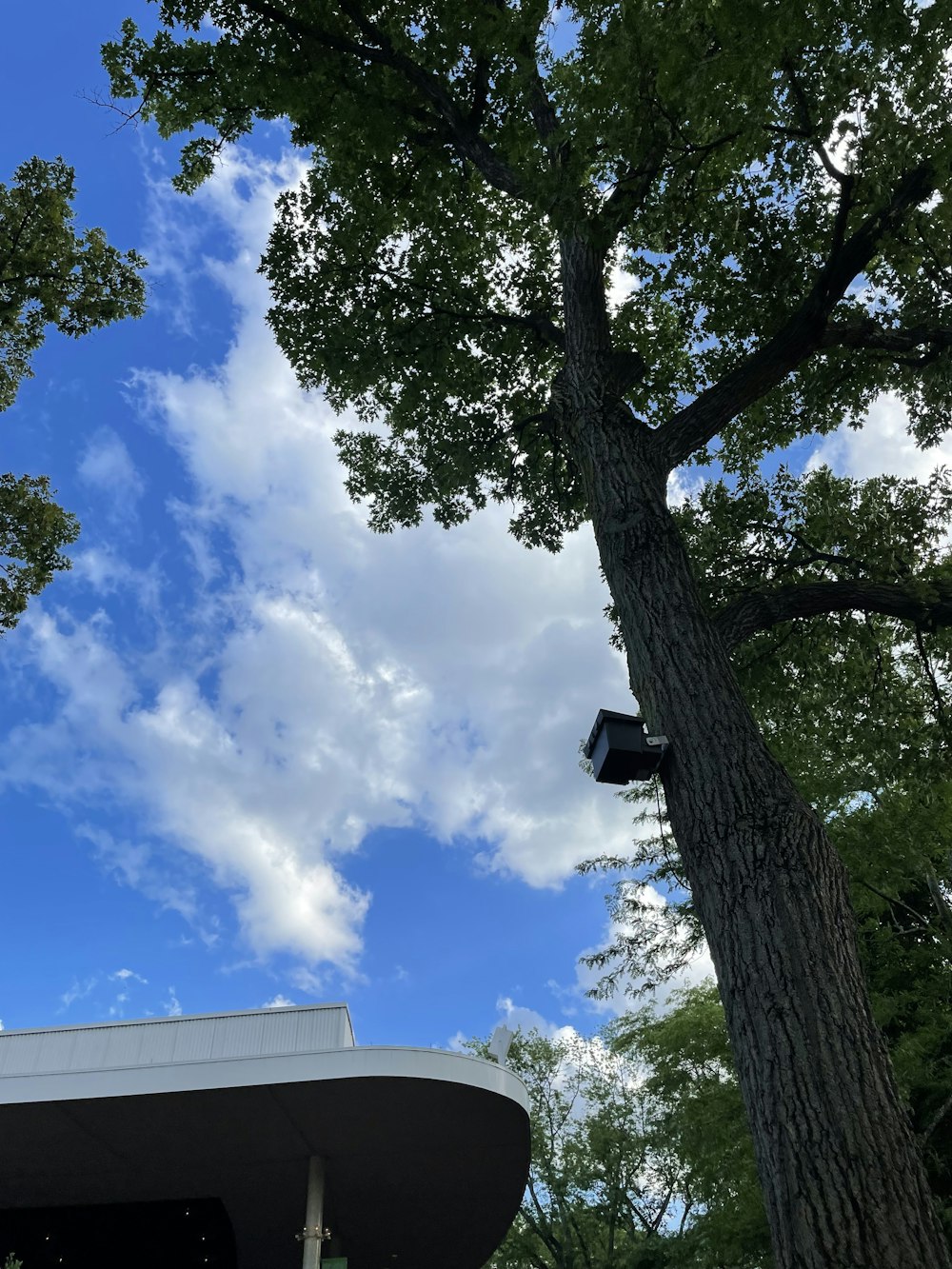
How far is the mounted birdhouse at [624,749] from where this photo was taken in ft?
12.7

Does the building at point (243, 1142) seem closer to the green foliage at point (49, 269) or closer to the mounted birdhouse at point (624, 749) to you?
the mounted birdhouse at point (624, 749)

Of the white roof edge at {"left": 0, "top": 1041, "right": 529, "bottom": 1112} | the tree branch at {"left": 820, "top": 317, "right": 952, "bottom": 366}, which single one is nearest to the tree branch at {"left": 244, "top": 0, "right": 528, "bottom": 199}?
the tree branch at {"left": 820, "top": 317, "right": 952, "bottom": 366}

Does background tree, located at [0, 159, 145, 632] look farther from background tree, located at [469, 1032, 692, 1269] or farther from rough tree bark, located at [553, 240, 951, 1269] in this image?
background tree, located at [469, 1032, 692, 1269]

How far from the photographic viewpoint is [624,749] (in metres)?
3.89

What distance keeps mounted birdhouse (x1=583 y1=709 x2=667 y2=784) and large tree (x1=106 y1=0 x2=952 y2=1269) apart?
3.1 inches

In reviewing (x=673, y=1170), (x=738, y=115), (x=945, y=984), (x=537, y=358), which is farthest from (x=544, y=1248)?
(x=738, y=115)

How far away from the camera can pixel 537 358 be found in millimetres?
8820

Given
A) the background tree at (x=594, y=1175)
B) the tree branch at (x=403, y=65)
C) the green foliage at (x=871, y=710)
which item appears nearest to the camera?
the tree branch at (x=403, y=65)

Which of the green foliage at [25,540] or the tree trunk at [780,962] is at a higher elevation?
the green foliage at [25,540]

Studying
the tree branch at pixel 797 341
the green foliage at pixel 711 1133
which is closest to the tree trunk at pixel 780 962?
the tree branch at pixel 797 341

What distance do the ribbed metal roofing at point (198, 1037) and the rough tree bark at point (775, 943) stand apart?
7392 mm

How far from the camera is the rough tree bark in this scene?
8.32 ft

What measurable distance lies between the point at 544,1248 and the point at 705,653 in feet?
77.7

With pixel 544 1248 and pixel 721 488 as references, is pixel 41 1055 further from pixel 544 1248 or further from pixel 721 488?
pixel 544 1248
